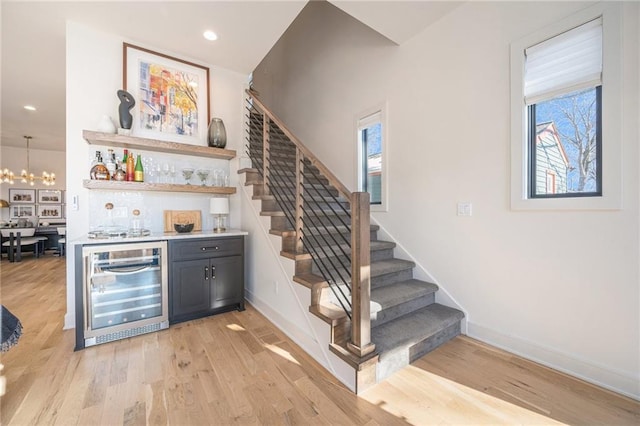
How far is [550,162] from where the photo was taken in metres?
2.03

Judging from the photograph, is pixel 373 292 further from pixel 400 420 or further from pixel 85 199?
pixel 85 199

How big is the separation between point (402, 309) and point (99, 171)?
3.39m

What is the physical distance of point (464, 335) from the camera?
8.14ft

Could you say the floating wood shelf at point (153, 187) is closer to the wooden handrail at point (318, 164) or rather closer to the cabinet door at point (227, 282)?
the cabinet door at point (227, 282)

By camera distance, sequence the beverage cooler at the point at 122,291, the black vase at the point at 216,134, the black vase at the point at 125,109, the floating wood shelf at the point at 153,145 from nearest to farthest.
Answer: the beverage cooler at the point at 122,291 < the floating wood shelf at the point at 153,145 < the black vase at the point at 125,109 < the black vase at the point at 216,134

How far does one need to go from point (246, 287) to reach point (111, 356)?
5.03 feet

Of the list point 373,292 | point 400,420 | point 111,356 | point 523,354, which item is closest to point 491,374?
point 523,354

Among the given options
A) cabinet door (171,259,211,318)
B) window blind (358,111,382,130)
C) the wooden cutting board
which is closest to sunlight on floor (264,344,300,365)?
cabinet door (171,259,211,318)

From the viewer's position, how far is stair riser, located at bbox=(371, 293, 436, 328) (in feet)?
7.46

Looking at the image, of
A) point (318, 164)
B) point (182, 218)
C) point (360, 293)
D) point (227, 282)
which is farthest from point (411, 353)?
point (182, 218)

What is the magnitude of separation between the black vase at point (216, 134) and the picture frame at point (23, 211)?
817 cm

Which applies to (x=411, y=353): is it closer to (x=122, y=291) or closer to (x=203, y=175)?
(x=122, y=291)

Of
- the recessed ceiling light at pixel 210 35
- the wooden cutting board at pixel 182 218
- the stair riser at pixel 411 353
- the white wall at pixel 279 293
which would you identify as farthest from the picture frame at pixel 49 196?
the stair riser at pixel 411 353

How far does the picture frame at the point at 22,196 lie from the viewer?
7414 millimetres
